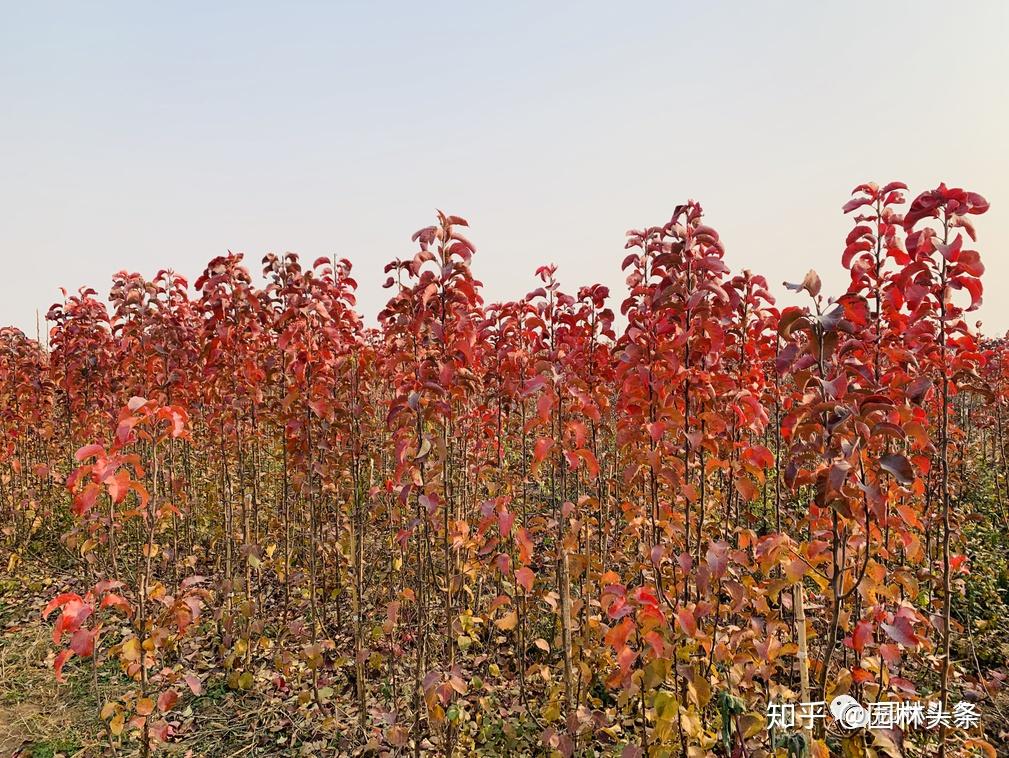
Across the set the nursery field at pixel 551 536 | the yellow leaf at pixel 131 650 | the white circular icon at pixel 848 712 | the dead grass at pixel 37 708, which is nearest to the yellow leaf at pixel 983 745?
the nursery field at pixel 551 536

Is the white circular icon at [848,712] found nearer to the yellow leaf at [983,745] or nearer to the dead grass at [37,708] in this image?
the yellow leaf at [983,745]

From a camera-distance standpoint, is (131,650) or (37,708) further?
(37,708)

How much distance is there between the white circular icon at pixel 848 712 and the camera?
2867 mm

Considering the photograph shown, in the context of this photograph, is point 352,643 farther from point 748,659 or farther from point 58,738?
point 748,659

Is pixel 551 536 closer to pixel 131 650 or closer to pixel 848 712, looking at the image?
pixel 848 712

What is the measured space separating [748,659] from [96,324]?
7.06m

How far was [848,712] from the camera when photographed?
2936mm

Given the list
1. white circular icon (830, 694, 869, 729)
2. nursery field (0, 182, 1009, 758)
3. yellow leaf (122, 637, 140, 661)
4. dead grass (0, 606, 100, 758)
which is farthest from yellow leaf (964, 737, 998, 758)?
dead grass (0, 606, 100, 758)

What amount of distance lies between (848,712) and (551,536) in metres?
2.30

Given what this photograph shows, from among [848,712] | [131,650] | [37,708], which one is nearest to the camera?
[848,712]

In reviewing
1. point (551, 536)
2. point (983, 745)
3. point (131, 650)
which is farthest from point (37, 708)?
point (983, 745)

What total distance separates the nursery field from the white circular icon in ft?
0.08

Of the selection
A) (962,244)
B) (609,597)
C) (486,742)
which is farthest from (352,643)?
(962,244)

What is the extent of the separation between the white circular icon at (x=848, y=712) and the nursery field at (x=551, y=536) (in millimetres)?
25
